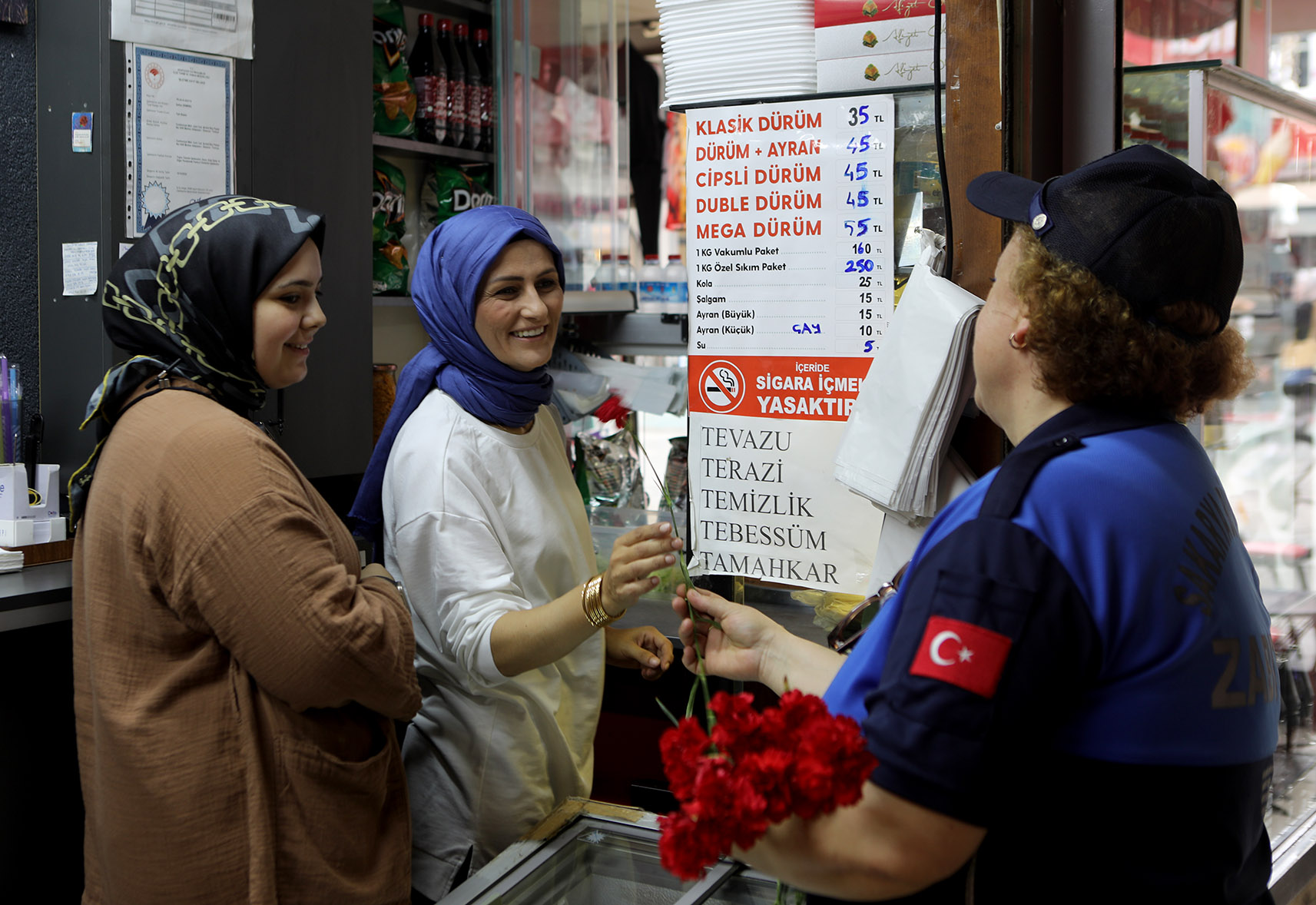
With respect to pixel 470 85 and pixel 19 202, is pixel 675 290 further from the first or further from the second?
pixel 19 202

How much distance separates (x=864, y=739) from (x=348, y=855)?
0.97m

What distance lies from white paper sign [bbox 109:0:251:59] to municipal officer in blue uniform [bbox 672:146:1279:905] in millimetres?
A: 2186

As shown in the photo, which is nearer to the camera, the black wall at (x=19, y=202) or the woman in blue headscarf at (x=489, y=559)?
the woman in blue headscarf at (x=489, y=559)

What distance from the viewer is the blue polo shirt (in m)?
0.90

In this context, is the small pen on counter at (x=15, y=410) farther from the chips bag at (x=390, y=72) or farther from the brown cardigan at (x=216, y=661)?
the chips bag at (x=390, y=72)

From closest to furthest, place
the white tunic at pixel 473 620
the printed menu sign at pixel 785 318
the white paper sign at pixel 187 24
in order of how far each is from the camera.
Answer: the white tunic at pixel 473 620 → the printed menu sign at pixel 785 318 → the white paper sign at pixel 187 24

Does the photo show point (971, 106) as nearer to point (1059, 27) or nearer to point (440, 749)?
point (1059, 27)

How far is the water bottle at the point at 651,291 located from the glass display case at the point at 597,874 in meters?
2.27

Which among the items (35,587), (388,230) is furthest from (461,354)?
(388,230)

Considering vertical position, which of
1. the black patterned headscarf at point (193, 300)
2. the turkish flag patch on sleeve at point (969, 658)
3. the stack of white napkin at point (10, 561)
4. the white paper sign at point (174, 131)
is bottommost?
the stack of white napkin at point (10, 561)

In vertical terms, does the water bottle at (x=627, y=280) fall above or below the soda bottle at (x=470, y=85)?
below

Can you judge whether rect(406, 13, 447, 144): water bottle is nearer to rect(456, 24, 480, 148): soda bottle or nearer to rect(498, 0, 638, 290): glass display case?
rect(456, 24, 480, 148): soda bottle

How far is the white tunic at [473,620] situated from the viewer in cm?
181

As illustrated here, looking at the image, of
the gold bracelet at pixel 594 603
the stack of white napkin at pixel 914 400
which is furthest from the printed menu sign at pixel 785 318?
the gold bracelet at pixel 594 603
